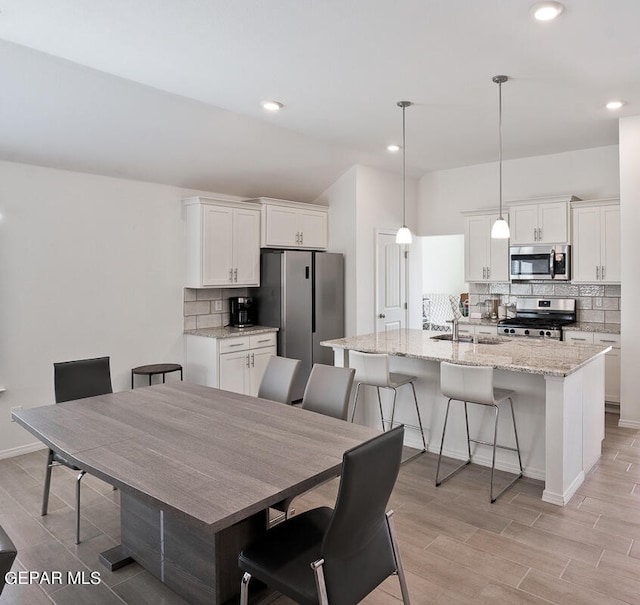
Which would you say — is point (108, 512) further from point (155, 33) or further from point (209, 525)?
point (155, 33)

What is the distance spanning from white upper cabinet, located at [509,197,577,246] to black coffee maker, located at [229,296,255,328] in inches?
122

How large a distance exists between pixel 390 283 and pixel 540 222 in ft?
6.18

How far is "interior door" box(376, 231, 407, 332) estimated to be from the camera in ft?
20.5

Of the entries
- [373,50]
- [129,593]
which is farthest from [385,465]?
[373,50]

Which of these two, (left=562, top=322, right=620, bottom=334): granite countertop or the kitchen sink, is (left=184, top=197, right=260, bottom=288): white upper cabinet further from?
(left=562, top=322, right=620, bottom=334): granite countertop

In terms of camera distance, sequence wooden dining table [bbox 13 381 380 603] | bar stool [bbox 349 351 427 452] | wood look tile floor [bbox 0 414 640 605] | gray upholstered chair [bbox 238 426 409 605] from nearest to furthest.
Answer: gray upholstered chair [bbox 238 426 409 605] < wooden dining table [bbox 13 381 380 603] < wood look tile floor [bbox 0 414 640 605] < bar stool [bbox 349 351 427 452]

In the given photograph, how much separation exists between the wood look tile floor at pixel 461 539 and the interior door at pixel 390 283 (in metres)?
2.75

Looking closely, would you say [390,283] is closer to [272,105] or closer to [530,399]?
[272,105]

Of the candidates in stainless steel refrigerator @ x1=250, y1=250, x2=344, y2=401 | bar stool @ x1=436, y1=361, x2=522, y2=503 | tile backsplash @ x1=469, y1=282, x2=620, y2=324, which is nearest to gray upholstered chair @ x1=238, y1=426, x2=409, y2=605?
bar stool @ x1=436, y1=361, x2=522, y2=503

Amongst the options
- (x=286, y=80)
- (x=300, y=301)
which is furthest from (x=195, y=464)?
(x=300, y=301)

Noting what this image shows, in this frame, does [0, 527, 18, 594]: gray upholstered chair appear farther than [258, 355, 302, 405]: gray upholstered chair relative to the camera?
No

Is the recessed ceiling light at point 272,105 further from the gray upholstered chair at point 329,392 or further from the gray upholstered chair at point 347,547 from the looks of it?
the gray upholstered chair at point 347,547

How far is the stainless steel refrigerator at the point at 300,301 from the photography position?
17.8ft

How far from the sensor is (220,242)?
5195mm
